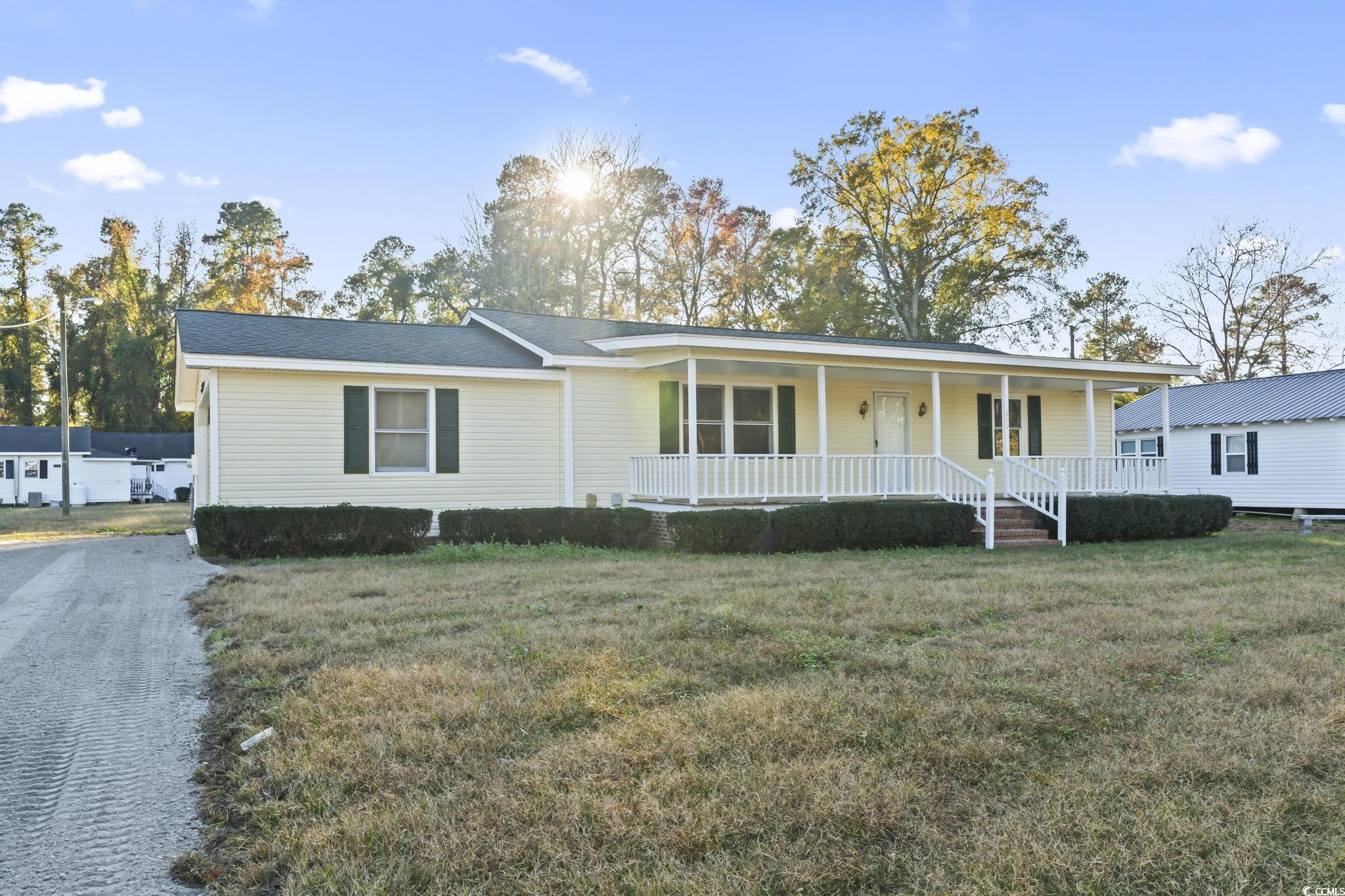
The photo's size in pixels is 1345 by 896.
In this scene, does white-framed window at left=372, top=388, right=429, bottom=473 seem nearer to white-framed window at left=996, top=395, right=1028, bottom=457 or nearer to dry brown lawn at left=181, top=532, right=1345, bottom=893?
dry brown lawn at left=181, top=532, right=1345, bottom=893

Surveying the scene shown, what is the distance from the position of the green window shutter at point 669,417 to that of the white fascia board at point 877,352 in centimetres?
111

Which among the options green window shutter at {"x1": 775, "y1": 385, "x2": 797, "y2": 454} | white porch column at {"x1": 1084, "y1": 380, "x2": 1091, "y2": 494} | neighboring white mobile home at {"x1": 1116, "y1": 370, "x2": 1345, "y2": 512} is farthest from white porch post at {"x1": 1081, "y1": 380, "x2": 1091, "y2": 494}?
green window shutter at {"x1": 775, "y1": 385, "x2": 797, "y2": 454}

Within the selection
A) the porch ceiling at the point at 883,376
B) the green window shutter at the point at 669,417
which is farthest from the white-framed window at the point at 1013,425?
the green window shutter at the point at 669,417

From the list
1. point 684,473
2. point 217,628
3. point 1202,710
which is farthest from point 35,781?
point 684,473

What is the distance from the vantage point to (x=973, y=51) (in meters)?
16.0

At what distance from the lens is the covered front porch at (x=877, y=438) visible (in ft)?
45.8

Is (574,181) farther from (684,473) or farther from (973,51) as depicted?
(684,473)

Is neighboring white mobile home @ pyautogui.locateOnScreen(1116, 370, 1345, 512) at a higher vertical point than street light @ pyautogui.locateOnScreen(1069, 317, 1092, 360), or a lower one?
lower

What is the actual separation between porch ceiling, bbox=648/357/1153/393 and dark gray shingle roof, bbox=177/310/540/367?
2.95 m

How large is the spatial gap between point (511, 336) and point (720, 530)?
5.92 metres

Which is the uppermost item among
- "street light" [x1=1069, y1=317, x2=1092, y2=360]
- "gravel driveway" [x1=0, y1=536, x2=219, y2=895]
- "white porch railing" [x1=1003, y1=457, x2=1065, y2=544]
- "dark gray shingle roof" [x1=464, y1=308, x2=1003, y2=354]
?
"street light" [x1=1069, y1=317, x2=1092, y2=360]

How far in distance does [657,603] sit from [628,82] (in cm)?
1924

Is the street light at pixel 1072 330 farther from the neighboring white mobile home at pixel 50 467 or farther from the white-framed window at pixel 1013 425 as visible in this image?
the neighboring white mobile home at pixel 50 467

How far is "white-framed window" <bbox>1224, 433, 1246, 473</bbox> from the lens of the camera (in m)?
23.0
